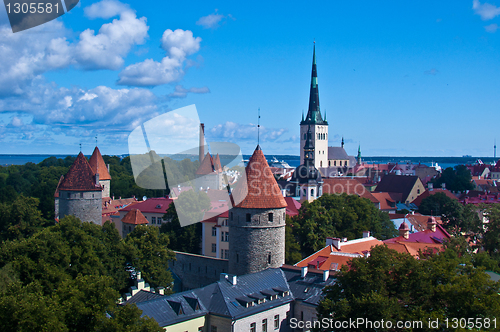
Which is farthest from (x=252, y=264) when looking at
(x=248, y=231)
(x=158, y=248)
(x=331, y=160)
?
(x=331, y=160)

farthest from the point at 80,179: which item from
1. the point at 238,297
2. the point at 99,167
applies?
the point at 238,297

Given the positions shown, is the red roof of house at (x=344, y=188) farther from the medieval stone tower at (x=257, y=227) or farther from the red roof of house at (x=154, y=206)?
the medieval stone tower at (x=257, y=227)

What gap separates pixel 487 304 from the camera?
14.3 meters

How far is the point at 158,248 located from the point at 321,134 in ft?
248

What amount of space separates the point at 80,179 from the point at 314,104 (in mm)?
66633

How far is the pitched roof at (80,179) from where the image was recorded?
35281 millimetres

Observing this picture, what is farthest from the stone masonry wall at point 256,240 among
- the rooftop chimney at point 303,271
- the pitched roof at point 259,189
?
the rooftop chimney at point 303,271

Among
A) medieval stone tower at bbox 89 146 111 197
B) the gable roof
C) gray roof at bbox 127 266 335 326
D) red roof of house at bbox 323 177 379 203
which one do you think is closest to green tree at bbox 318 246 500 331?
gray roof at bbox 127 266 335 326

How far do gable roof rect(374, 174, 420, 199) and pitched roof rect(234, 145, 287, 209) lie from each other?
46224mm

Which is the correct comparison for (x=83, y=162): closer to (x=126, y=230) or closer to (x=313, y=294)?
(x=126, y=230)

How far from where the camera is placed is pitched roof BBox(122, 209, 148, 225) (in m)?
37.5

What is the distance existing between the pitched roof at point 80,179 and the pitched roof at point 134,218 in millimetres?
3297

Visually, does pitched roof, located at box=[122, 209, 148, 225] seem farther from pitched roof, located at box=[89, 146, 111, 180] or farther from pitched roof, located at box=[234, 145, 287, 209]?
pitched roof, located at box=[234, 145, 287, 209]

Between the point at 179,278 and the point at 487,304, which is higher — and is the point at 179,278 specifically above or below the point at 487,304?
below
